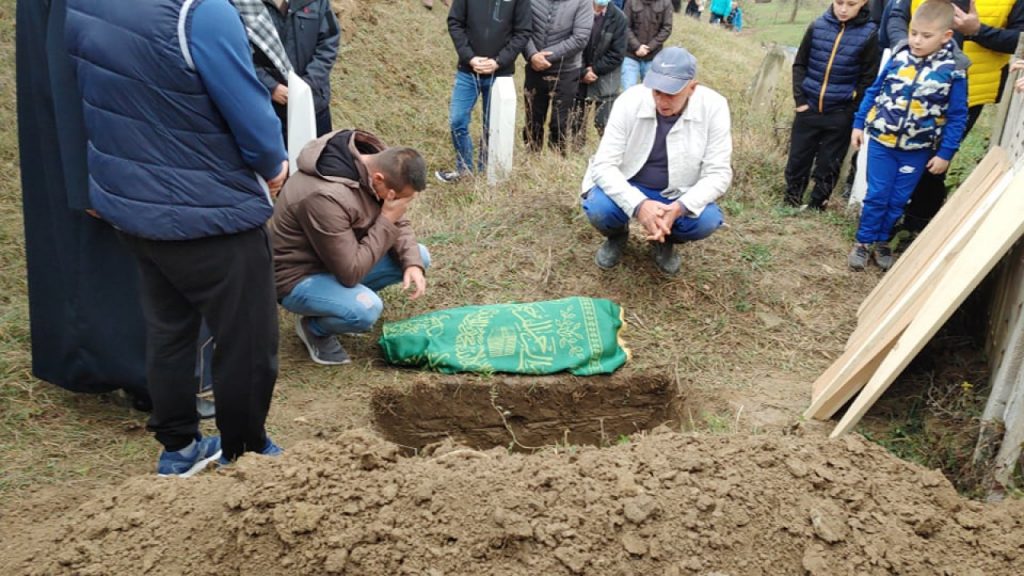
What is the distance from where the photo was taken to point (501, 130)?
6.54 meters

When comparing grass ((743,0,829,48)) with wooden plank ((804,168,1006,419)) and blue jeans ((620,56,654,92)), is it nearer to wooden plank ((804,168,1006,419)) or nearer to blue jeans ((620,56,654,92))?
blue jeans ((620,56,654,92))

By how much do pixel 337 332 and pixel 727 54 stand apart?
46.6ft

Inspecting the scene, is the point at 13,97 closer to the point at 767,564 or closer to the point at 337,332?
the point at 337,332

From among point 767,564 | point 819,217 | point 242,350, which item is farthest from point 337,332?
point 819,217

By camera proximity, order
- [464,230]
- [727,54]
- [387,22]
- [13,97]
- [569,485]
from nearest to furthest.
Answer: [569,485]
[464,230]
[13,97]
[387,22]
[727,54]

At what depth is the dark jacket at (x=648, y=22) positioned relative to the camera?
26.3 ft

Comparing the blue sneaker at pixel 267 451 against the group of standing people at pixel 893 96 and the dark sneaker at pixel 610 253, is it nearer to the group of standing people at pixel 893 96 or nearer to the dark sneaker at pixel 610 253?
the dark sneaker at pixel 610 253

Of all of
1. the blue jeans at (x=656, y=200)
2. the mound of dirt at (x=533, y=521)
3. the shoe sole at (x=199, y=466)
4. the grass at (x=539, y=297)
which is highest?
the mound of dirt at (x=533, y=521)

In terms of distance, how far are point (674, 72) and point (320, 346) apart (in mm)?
2392

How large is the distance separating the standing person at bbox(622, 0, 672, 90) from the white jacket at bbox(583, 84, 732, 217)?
12.2 feet

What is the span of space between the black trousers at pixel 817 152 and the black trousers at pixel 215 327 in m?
4.54

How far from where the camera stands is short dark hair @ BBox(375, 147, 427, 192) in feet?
11.5

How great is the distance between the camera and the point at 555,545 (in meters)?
2.23

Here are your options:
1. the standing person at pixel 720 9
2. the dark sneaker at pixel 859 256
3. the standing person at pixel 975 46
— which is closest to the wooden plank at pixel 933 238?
the dark sneaker at pixel 859 256
